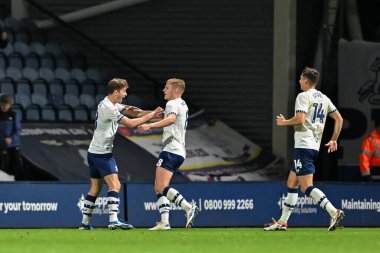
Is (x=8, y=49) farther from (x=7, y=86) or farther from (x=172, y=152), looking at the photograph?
(x=172, y=152)

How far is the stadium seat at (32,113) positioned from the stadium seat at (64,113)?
490 mm

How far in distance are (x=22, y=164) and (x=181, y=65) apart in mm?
6620

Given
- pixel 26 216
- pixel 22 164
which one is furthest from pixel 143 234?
pixel 22 164

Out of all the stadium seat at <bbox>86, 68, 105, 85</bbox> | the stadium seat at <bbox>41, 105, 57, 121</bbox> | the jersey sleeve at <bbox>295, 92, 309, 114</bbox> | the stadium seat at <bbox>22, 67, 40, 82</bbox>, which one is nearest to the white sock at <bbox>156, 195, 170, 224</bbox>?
the jersey sleeve at <bbox>295, 92, 309, 114</bbox>

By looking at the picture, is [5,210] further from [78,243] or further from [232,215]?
[78,243]

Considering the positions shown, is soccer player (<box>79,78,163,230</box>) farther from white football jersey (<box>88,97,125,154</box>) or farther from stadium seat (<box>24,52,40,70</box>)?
stadium seat (<box>24,52,40,70</box>)

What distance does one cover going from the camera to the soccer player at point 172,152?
18094 mm

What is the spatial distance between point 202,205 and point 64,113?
7.07 meters

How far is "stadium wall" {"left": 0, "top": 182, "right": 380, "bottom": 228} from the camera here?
2077 cm

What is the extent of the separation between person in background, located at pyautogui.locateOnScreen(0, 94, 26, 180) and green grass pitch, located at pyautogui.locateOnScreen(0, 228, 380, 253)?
225 inches

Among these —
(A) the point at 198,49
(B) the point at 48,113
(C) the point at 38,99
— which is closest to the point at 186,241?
(B) the point at 48,113

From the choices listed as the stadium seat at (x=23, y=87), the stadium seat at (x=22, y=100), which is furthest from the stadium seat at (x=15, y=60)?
the stadium seat at (x=22, y=100)

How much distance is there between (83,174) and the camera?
25641mm

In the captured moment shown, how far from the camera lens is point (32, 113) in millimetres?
27328
